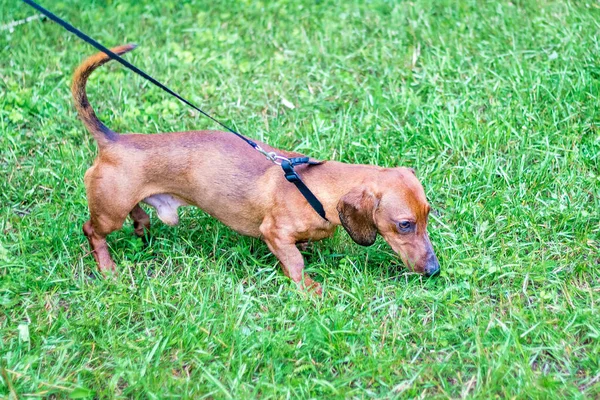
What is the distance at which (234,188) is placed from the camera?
452cm

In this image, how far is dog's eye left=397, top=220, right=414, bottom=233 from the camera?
407 centimetres

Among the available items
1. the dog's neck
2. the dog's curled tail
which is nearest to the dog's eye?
the dog's neck

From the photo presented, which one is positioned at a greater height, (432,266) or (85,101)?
(85,101)

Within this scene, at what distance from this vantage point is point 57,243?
4.74m

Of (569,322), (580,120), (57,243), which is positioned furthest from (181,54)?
(569,322)

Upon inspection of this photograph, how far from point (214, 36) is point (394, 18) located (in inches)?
65.5

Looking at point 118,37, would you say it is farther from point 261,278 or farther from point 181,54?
point 261,278

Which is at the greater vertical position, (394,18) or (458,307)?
(394,18)

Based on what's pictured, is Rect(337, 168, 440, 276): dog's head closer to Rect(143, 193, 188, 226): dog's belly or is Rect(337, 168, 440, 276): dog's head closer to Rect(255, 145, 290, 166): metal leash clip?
Rect(255, 145, 290, 166): metal leash clip

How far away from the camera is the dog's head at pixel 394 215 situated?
13.3ft

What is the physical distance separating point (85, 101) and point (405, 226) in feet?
6.75


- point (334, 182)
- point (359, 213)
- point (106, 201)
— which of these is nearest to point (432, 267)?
point (359, 213)

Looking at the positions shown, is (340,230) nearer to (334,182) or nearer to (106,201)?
(334,182)

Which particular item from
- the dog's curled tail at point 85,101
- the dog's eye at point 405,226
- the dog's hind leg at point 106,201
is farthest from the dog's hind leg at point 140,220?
the dog's eye at point 405,226
